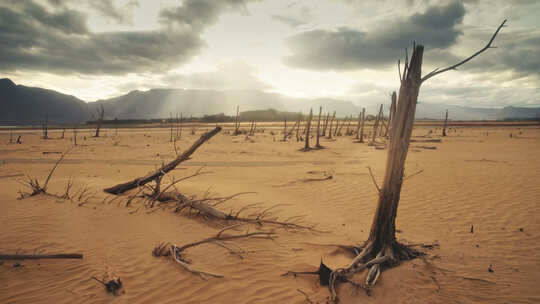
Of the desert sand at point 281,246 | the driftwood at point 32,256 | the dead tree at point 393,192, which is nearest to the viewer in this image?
the desert sand at point 281,246

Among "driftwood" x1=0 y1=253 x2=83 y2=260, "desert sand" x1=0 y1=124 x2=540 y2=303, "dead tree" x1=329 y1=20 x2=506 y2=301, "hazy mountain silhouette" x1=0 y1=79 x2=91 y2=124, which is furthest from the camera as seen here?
"hazy mountain silhouette" x1=0 y1=79 x2=91 y2=124

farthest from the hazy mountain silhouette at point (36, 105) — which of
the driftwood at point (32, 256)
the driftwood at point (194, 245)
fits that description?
the driftwood at point (194, 245)

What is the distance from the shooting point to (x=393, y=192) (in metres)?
3.25

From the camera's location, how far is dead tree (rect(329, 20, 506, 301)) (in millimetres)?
3014

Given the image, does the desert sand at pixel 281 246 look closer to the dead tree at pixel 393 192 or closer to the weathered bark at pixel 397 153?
the dead tree at pixel 393 192

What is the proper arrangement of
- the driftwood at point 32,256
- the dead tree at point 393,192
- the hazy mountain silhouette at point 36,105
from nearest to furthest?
the dead tree at point 393,192 < the driftwood at point 32,256 < the hazy mountain silhouette at point 36,105

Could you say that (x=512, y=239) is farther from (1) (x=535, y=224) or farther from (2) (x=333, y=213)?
(2) (x=333, y=213)

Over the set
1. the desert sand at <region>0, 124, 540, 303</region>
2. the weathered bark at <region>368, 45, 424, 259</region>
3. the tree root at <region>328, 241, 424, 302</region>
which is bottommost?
the desert sand at <region>0, 124, 540, 303</region>

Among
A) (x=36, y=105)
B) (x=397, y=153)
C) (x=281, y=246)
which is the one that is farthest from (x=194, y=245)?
(x=36, y=105)

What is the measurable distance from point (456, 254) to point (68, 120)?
636 ft

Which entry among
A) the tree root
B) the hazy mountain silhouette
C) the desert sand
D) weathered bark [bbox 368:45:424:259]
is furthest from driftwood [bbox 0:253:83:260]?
the hazy mountain silhouette

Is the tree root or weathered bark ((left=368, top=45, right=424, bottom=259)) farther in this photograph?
weathered bark ((left=368, top=45, right=424, bottom=259))

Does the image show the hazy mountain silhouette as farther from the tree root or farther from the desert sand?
the tree root

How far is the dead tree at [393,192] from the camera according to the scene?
119 inches
